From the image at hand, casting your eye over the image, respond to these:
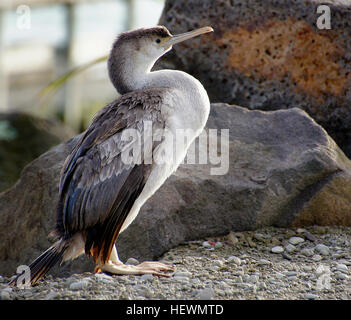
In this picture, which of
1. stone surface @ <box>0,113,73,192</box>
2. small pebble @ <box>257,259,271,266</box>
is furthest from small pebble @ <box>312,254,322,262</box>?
stone surface @ <box>0,113,73,192</box>

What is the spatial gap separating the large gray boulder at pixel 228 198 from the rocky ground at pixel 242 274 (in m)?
0.12

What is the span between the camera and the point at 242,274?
4.83 meters

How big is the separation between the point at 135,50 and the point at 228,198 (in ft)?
4.51

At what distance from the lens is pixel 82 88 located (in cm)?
1213

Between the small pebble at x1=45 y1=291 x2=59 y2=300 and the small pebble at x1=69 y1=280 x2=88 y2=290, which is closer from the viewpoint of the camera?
the small pebble at x1=45 y1=291 x2=59 y2=300

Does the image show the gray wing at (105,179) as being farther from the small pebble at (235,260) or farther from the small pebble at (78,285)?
the small pebble at (235,260)

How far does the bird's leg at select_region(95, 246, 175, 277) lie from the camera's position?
4.78 m

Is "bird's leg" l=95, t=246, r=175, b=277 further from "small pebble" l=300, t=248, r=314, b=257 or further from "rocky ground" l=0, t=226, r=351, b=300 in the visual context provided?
"small pebble" l=300, t=248, r=314, b=257

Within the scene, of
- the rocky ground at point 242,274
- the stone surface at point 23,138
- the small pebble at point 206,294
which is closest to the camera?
the small pebble at point 206,294

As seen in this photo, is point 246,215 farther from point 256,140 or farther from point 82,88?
point 82,88

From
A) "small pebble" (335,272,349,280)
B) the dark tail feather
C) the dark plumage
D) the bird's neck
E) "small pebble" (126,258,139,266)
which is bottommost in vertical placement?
"small pebble" (126,258,139,266)

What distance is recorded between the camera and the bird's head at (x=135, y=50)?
5043 millimetres

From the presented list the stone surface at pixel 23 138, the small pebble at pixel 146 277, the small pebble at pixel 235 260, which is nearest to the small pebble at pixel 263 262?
the small pebble at pixel 235 260
